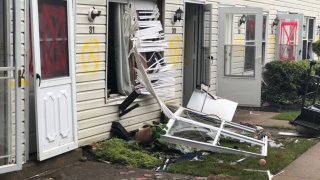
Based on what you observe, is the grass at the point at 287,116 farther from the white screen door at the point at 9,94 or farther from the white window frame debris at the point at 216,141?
the white screen door at the point at 9,94

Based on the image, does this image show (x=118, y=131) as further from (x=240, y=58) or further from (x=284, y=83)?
(x=284, y=83)

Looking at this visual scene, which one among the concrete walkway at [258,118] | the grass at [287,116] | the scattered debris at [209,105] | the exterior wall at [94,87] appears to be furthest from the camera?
A: the grass at [287,116]

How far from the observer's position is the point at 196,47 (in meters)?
11.5

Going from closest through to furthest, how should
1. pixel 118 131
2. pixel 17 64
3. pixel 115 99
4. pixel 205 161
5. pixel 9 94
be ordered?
pixel 17 64 → pixel 9 94 → pixel 205 161 → pixel 118 131 → pixel 115 99

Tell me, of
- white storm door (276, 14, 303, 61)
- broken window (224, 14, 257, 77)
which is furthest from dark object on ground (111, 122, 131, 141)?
white storm door (276, 14, 303, 61)

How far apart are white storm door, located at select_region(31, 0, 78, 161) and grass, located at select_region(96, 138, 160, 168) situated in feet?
1.87

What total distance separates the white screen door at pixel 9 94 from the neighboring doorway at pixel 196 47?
5.79 metres

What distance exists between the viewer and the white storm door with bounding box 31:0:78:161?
6.07m

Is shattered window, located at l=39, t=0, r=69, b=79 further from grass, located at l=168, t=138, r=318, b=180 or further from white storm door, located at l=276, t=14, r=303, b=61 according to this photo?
white storm door, located at l=276, t=14, r=303, b=61

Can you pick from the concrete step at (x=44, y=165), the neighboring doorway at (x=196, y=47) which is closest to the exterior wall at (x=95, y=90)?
the concrete step at (x=44, y=165)

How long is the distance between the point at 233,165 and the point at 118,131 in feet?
6.43

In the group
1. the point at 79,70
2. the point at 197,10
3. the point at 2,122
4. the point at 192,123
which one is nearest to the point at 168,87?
the point at 192,123

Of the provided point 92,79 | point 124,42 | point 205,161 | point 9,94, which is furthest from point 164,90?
point 9,94

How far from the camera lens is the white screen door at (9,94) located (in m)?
5.56
